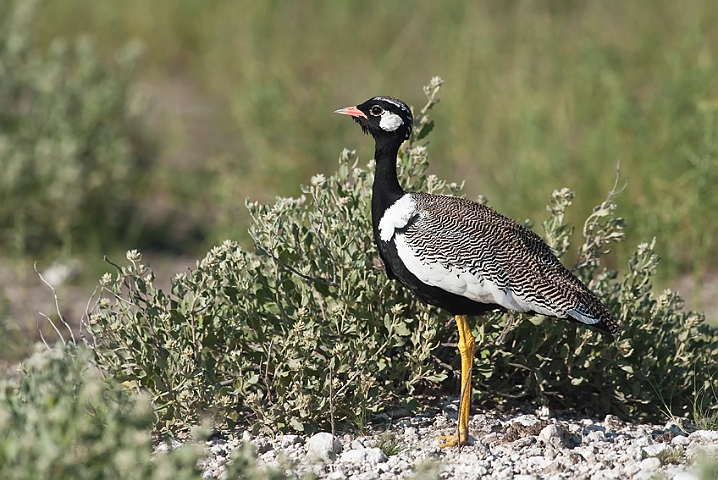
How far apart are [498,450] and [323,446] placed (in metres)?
0.62

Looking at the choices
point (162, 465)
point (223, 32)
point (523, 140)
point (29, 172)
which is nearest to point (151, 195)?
point (29, 172)

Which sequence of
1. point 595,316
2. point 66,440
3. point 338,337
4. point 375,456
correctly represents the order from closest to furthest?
point 66,440, point 375,456, point 595,316, point 338,337

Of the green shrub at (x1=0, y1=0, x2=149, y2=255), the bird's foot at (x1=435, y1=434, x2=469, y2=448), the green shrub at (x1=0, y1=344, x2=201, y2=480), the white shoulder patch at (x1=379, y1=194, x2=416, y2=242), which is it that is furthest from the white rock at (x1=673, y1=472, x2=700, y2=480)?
the green shrub at (x1=0, y1=0, x2=149, y2=255)

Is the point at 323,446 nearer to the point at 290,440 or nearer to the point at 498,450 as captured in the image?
the point at 290,440

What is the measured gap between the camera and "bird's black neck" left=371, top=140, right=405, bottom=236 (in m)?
3.71

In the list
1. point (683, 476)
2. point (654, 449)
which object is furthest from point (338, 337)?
point (683, 476)

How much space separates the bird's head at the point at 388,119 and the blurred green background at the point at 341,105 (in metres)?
1.85

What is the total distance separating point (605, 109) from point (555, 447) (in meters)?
3.70

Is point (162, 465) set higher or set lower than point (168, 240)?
lower

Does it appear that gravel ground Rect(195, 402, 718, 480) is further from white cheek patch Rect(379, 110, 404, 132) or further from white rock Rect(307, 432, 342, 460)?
white cheek patch Rect(379, 110, 404, 132)

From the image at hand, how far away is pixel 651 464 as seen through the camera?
317 cm

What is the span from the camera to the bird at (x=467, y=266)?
3443mm

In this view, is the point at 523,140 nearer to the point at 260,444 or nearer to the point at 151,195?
the point at 151,195

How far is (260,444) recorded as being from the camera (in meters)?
3.49
